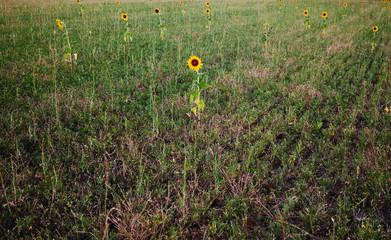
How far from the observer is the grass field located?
5.57ft

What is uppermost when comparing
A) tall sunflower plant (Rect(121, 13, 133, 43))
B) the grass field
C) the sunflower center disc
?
tall sunflower plant (Rect(121, 13, 133, 43))

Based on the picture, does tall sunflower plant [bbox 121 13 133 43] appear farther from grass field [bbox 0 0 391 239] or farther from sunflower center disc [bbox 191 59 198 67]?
sunflower center disc [bbox 191 59 198 67]

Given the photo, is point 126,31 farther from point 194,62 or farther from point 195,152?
point 195,152

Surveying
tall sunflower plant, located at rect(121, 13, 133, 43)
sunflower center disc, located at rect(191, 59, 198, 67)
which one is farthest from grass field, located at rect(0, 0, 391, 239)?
tall sunflower plant, located at rect(121, 13, 133, 43)

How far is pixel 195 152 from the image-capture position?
2.22 meters

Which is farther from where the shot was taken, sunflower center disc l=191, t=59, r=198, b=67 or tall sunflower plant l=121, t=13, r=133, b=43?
tall sunflower plant l=121, t=13, r=133, b=43

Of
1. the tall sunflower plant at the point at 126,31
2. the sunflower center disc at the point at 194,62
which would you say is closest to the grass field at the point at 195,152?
the sunflower center disc at the point at 194,62

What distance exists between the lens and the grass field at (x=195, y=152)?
1.70 metres

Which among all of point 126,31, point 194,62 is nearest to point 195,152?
point 194,62

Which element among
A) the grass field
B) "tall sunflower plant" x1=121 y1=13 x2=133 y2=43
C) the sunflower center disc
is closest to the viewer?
the grass field

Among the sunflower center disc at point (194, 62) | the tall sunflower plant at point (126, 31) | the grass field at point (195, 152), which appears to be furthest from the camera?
the tall sunflower plant at point (126, 31)

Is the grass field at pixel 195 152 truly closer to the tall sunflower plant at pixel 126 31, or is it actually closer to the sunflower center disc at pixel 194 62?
the sunflower center disc at pixel 194 62

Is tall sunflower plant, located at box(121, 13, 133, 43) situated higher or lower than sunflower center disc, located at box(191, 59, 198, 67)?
higher

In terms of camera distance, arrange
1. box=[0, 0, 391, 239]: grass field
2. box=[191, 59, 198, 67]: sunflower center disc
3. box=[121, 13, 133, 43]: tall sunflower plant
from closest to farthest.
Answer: box=[0, 0, 391, 239]: grass field
box=[191, 59, 198, 67]: sunflower center disc
box=[121, 13, 133, 43]: tall sunflower plant
